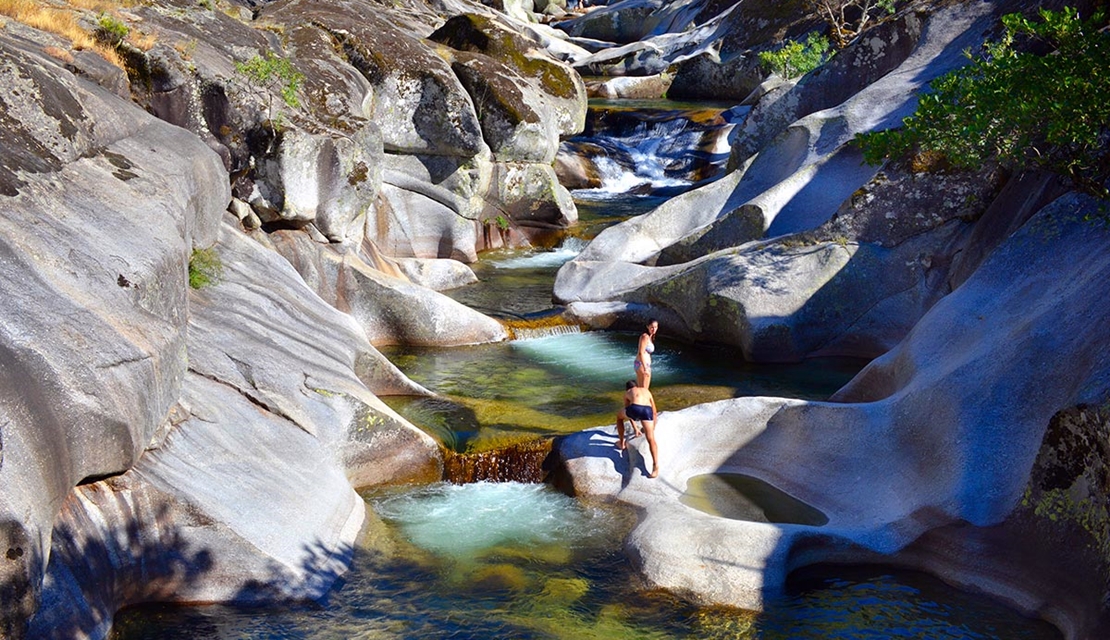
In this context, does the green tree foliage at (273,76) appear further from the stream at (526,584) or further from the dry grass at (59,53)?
the stream at (526,584)

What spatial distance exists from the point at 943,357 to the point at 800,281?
519 cm

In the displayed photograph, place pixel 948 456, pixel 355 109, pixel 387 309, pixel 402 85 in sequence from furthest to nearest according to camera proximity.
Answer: pixel 402 85, pixel 355 109, pixel 387 309, pixel 948 456

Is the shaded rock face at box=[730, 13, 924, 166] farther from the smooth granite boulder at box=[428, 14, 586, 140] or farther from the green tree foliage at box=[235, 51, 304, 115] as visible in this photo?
the green tree foliage at box=[235, 51, 304, 115]

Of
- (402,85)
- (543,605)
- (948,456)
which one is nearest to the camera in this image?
(543,605)

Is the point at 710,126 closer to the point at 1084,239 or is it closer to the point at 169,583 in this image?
the point at 1084,239

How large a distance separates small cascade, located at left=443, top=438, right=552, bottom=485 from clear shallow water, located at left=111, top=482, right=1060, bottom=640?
4.74 ft

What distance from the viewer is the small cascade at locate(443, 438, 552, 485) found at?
42.6ft

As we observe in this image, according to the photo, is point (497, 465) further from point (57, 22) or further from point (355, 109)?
point (355, 109)

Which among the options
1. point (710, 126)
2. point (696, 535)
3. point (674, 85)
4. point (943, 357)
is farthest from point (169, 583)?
point (674, 85)

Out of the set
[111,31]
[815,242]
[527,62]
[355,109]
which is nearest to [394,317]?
[355,109]

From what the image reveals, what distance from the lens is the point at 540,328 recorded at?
18.9 meters

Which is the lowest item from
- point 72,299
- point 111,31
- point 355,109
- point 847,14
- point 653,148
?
point 653,148

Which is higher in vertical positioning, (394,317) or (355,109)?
(355,109)

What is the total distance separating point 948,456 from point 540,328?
9.46 m
